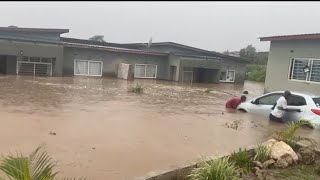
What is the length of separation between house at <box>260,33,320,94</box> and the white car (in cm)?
547

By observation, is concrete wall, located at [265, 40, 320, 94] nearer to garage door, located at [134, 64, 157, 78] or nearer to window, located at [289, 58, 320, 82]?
window, located at [289, 58, 320, 82]

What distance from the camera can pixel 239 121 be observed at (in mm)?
12312

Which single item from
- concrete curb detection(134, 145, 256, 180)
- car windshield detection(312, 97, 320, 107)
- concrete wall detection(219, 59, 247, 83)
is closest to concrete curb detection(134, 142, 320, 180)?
concrete curb detection(134, 145, 256, 180)

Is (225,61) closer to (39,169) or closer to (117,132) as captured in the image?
(117,132)

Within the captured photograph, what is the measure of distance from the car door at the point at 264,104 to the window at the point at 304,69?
5.65 metres

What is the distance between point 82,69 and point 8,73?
21.7 feet

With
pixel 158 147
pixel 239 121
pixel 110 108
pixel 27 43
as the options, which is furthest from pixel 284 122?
pixel 27 43

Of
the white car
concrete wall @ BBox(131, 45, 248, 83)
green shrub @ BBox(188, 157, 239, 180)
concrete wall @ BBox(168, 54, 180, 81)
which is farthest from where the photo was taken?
concrete wall @ BBox(131, 45, 248, 83)

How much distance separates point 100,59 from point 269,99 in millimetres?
23545

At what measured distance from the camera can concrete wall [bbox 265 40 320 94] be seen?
17547mm

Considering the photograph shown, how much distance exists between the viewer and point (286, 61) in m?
19.2

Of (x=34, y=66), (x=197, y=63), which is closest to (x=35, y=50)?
(x=34, y=66)

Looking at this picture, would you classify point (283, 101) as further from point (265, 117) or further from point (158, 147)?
point (158, 147)

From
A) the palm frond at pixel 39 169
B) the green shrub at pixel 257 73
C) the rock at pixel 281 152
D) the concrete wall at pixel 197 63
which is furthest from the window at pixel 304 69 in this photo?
the green shrub at pixel 257 73
